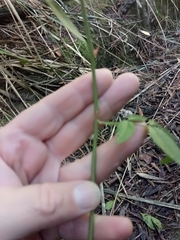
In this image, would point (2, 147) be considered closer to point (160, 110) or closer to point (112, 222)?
point (112, 222)

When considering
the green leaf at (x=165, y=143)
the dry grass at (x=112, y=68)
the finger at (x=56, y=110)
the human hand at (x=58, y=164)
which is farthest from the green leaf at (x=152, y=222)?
the green leaf at (x=165, y=143)

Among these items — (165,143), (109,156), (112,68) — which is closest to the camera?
(165,143)

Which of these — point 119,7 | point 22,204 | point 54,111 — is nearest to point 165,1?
point 119,7

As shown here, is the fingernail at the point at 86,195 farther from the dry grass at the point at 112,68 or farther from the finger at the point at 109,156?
the dry grass at the point at 112,68

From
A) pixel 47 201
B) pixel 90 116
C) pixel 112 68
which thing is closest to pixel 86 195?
pixel 47 201

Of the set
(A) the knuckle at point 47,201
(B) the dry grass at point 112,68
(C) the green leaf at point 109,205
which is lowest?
(C) the green leaf at point 109,205

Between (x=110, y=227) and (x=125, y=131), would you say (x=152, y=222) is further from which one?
(x=125, y=131)

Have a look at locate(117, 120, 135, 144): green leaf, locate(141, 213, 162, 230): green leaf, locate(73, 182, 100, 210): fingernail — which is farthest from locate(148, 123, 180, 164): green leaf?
locate(141, 213, 162, 230): green leaf

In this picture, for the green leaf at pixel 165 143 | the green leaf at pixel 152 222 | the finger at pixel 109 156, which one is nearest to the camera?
the green leaf at pixel 165 143
